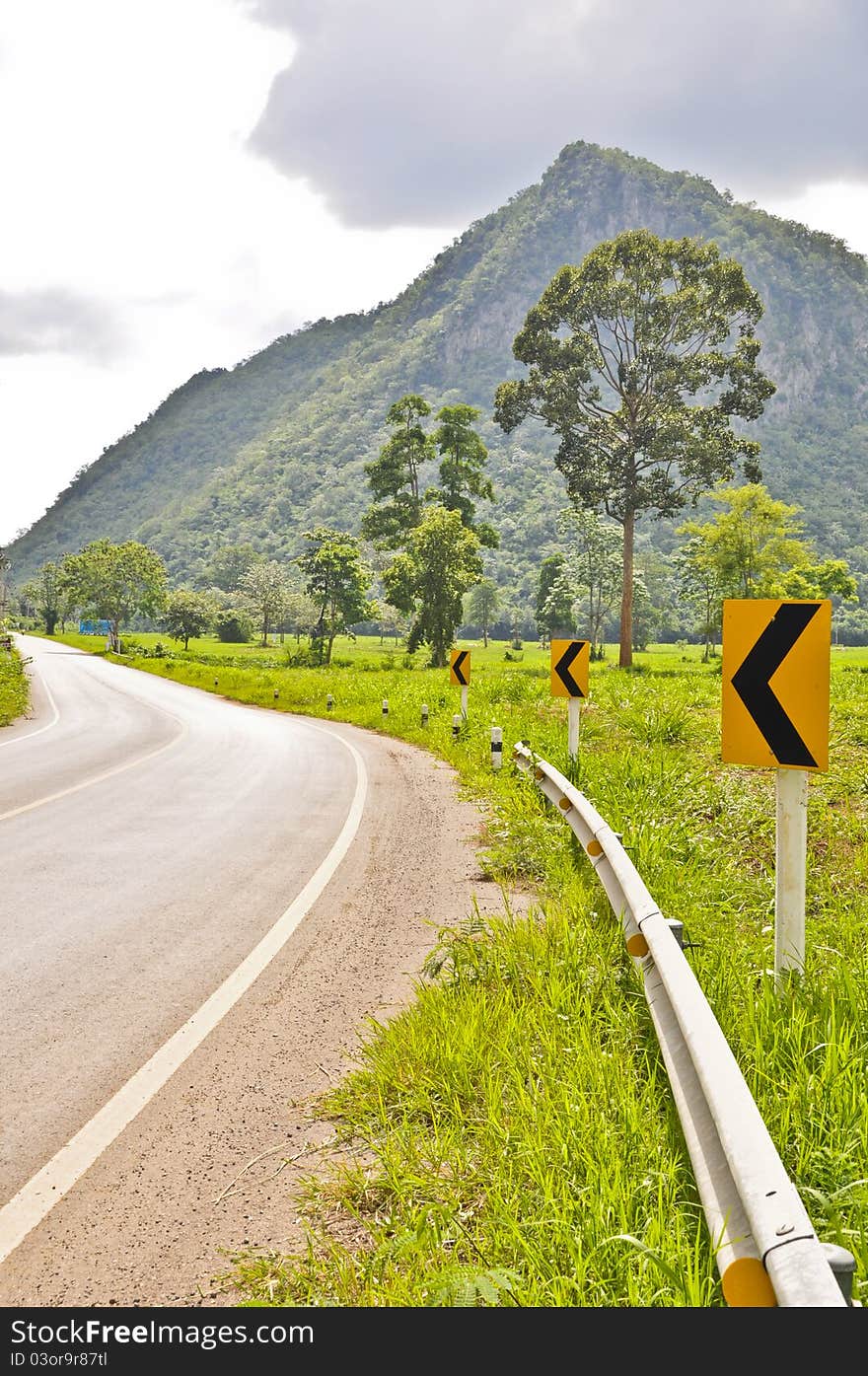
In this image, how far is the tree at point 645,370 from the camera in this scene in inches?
1489

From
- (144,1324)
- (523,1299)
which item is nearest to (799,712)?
(523,1299)

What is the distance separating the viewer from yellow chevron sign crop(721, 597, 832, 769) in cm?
359

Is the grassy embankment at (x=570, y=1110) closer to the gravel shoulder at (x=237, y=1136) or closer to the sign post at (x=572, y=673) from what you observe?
the gravel shoulder at (x=237, y=1136)

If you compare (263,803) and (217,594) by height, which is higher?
(217,594)

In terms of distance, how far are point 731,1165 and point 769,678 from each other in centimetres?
213

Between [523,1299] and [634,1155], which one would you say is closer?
[523,1299]

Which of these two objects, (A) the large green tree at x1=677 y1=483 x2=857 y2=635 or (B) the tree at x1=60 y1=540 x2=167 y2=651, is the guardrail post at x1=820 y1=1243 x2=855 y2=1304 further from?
(B) the tree at x1=60 y1=540 x2=167 y2=651

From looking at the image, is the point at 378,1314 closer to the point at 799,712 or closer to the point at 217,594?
the point at 799,712

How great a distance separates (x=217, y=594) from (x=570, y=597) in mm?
87041

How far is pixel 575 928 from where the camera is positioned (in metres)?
4.74

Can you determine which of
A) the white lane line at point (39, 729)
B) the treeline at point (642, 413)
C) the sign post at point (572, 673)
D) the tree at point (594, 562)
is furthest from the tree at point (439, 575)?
the sign post at point (572, 673)

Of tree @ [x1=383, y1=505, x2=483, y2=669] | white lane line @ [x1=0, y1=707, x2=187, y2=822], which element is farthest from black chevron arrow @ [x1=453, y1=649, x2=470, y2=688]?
tree @ [x1=383, y1=505, x2=483, y2=669]

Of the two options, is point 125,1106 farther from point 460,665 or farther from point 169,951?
point 460,665

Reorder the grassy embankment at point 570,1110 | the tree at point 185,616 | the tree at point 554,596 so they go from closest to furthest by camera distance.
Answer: the grassy embankment at point 570,1110 < the tree at point 554,596 < the tree at point 185,616
